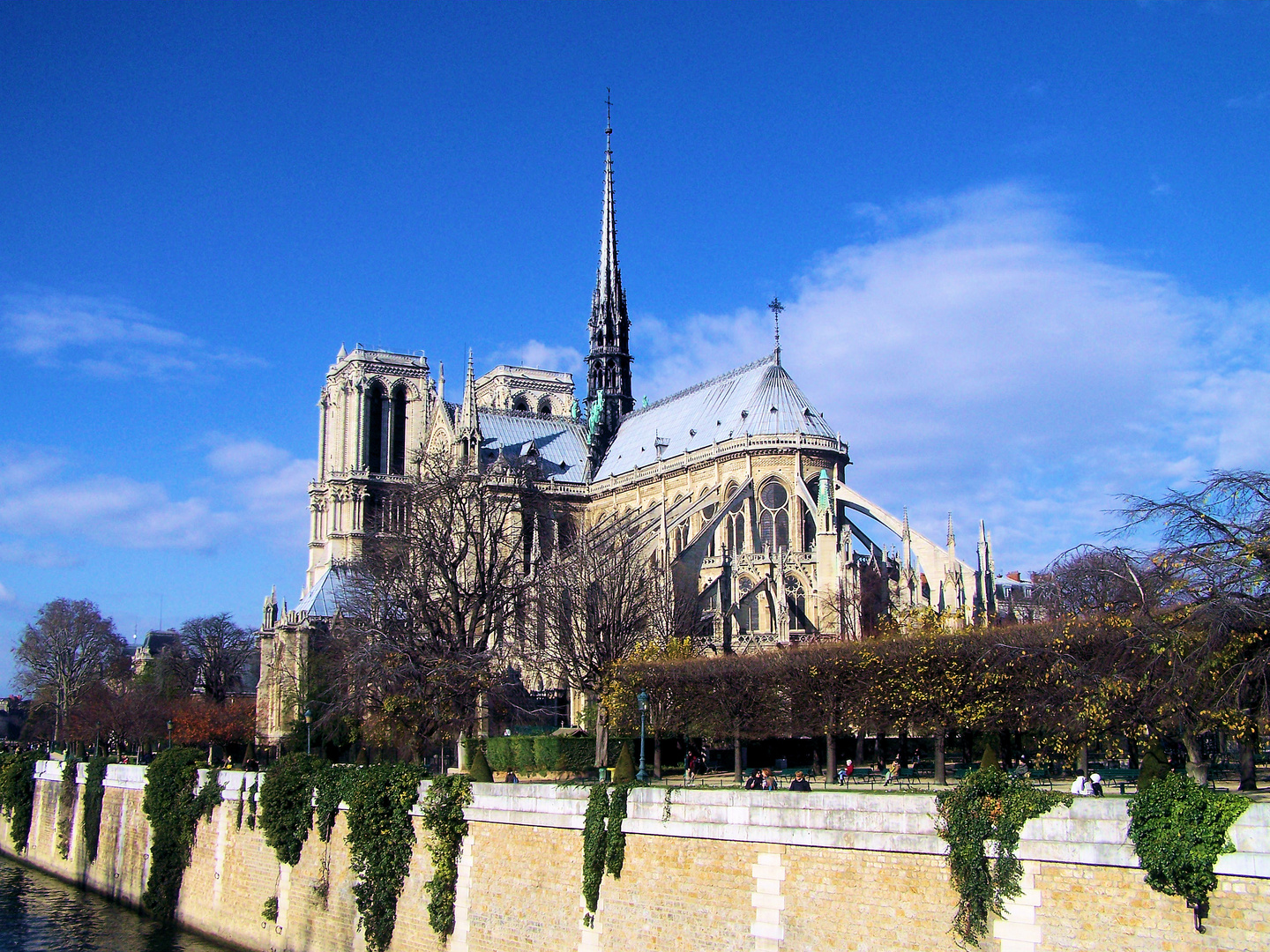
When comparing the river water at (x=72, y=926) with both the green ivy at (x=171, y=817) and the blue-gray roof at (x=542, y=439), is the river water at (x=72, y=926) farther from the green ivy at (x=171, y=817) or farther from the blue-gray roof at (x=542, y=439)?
the blue-gray roof at (x=542, y=439)

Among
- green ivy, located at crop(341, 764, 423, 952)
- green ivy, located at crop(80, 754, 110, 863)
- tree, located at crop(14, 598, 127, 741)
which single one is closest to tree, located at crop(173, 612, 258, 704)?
tree, located at crop(14, 598, 127, 741)

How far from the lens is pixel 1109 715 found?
27.7 metres

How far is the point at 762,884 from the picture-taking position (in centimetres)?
2086

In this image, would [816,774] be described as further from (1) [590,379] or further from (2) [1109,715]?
(1) [590,379]

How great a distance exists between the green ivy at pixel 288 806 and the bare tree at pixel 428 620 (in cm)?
514

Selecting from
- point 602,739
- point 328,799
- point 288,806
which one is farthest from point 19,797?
point 328,799

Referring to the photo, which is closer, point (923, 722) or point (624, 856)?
point (624, 856)

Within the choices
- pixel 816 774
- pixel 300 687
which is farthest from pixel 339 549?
pixel 816 774

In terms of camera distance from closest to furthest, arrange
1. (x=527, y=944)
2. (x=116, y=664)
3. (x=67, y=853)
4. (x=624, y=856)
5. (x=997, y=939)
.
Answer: (x=997, y=939)
(x=624, y=856)
(x=527, y=944)
(x=67, y=853)
(x=116, y=664)

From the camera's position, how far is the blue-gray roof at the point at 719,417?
66.0 metres

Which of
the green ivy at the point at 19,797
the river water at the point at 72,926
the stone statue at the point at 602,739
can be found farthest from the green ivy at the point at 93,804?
the stone statue at the point at 602,739

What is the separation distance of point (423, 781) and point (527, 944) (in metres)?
5.11

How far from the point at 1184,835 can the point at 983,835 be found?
3022mm

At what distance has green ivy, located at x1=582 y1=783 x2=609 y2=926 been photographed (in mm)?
23469
